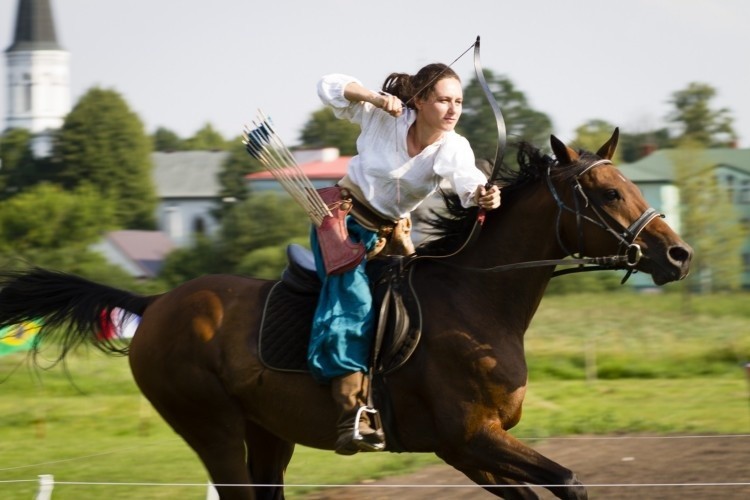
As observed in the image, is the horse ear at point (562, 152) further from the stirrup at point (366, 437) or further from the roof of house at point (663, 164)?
the roof of house at point (663, 164)

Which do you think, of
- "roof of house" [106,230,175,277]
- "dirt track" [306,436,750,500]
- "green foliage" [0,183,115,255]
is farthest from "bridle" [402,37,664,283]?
"roof of house" [106,230,175,277]

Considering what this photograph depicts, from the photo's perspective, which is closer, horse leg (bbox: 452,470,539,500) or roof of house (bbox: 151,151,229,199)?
horse leg (bbox: 452,470,539,500)

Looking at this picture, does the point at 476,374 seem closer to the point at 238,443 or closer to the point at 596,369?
the point at 238,443

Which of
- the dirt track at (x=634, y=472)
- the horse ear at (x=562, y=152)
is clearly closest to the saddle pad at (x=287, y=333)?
the horse ear at (x=562, y=152)

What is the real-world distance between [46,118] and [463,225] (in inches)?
4533

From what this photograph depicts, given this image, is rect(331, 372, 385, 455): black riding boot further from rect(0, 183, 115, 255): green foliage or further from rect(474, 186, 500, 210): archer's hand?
rect(0, 183, 115, 255): green foliage

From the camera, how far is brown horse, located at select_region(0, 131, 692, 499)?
6.20 m

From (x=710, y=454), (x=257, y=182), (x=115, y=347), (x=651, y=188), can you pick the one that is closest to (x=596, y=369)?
(x=710, y=454)

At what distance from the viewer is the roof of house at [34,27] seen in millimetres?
111750

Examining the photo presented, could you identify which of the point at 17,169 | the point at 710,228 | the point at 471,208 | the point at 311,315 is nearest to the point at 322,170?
the point at 17,169

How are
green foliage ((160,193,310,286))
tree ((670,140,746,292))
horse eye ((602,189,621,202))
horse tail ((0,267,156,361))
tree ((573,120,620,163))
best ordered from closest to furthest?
horse eye ((602,189,621,202)) → horse tail ((0,267,156,361)) → tree ((670,140,746,292)) → green foliage ((160,193,310,286)) → tree ((573,120,620,163))

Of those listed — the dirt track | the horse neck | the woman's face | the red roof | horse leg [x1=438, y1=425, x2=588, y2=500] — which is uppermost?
the red roof

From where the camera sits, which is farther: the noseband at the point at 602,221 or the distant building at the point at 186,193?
the distant building at the point at 186,193

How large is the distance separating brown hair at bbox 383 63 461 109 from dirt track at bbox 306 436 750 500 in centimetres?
284
